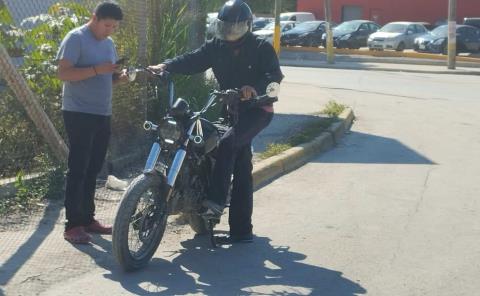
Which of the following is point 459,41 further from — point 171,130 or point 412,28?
point 171,130

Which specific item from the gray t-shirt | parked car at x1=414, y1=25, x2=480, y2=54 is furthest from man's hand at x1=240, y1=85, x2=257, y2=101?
parked car at x1=414, y1=25, x2=480, y2=54

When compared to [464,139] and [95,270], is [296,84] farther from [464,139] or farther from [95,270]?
[95,270]

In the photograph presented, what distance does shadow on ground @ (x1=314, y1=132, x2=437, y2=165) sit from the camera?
34.5 feet

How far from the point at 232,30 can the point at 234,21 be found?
7 centimetres

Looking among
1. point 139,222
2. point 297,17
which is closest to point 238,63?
point 139,222

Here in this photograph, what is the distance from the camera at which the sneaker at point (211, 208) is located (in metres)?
6.24

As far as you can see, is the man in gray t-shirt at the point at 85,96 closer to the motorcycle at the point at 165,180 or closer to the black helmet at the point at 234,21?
the motorcycle at the point at 165,180

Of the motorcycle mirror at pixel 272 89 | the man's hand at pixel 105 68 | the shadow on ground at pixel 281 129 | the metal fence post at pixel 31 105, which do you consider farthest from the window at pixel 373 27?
the man's hand at pixel 105 68

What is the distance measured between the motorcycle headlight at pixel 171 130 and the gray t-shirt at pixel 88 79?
2.41ft

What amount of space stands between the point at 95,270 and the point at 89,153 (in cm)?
98

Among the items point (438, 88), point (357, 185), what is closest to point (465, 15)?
point (438, 88)

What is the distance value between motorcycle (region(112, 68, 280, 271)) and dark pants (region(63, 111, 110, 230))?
0.50 meters

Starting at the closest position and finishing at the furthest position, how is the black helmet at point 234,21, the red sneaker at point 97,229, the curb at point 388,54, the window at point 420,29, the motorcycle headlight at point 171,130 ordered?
the motorcycle headlight at point 171,130 → the black helmet at point 234,21 → the red sneaker at point 97,229 → the curb at point 388,54 → the window at point 420,29

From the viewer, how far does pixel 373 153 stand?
11.0 m
